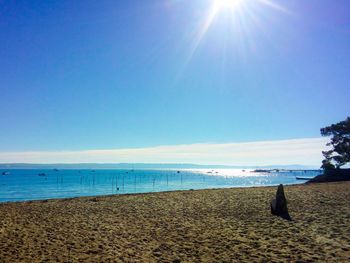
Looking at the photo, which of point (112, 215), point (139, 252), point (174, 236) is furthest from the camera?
point (112, 215)

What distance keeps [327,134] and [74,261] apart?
6066cm

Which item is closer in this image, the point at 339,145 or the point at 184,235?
the point at 184,235

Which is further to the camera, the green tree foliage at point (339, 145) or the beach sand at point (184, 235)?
the green tree foliage at point (339, 145)

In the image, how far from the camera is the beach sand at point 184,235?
1064 cm

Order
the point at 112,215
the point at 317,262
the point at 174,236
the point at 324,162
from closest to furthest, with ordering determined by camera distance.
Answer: the point at 317,262 < the point at 174,236 < the point at 112,215 < the point at 324,162

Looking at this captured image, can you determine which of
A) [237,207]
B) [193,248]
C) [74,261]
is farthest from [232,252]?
[237,207]

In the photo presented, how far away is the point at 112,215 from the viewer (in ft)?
67.2

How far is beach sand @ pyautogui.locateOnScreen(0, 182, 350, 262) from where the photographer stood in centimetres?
1064

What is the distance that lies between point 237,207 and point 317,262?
488 inches

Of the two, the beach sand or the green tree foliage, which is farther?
the green tree foliage

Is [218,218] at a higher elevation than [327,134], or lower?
lower

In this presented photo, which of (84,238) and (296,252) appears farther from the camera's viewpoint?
(84,238)

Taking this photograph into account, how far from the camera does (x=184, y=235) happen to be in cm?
1384

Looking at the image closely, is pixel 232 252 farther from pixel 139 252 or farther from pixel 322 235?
pixel 322 235
